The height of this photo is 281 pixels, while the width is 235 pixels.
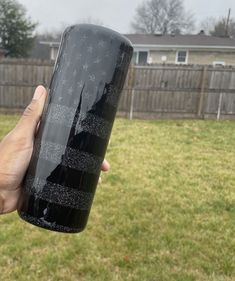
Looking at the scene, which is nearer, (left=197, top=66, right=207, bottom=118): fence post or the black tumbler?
the black tumbler

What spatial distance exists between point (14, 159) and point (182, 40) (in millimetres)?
24895

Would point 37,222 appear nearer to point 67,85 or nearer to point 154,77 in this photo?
point 67,85

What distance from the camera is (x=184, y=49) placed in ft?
80.5

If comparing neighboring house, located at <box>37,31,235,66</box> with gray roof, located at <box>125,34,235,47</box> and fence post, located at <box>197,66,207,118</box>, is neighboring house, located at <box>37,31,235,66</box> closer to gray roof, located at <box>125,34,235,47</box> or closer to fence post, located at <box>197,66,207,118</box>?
gray roof, located at <box>125,34,235,47</box>

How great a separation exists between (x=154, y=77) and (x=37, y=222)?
1039cm

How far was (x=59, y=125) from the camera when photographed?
1266 mm

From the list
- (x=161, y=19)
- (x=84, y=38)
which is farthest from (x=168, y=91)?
(x=161, y=19)

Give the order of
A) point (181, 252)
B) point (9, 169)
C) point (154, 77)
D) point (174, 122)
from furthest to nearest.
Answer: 1. point (154, 77)
2. point (174, 122)
3. point (181, 252)
4. point (9, 169)

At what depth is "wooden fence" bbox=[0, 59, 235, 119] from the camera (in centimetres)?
1103

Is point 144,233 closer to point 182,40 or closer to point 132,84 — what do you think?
point 132,84

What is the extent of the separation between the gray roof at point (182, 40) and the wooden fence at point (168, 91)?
1337 cm

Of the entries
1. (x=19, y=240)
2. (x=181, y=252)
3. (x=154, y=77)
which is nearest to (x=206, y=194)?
(x=181, y=252)

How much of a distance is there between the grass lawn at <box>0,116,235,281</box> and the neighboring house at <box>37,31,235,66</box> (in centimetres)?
1833

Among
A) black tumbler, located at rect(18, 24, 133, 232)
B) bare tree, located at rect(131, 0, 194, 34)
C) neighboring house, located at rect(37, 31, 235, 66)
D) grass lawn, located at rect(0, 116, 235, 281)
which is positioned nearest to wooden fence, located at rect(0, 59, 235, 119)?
grass lawn, located at rect(0, 116, 235, 281)
